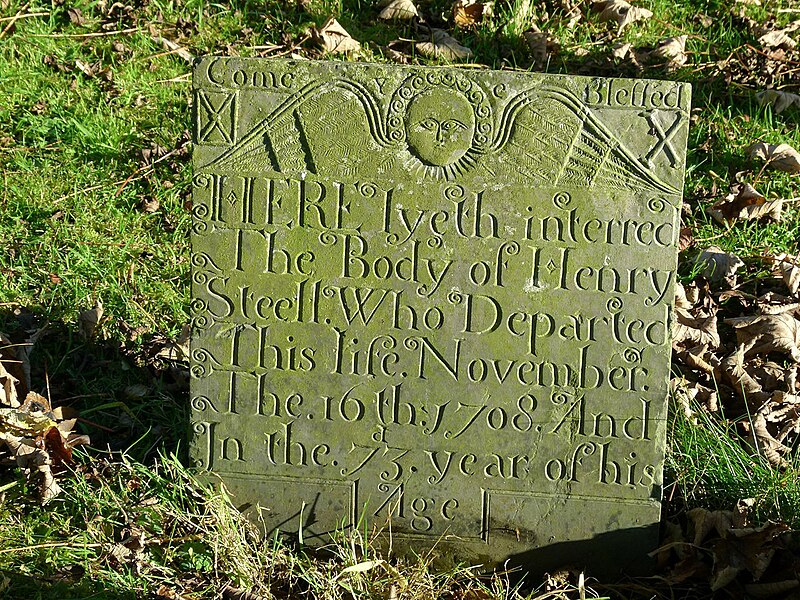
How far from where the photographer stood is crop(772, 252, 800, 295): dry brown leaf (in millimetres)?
4309

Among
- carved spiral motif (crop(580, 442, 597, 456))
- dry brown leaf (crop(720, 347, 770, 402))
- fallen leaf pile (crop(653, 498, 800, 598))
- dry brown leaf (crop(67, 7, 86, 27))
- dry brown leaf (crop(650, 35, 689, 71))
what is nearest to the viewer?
fallen leaf pile (crop(653, 498, 800, 598))

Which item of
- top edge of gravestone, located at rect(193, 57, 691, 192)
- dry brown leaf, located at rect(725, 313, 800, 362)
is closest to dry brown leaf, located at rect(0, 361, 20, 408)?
top edge of gravestone, located at rect(193, 57, 691, 192)

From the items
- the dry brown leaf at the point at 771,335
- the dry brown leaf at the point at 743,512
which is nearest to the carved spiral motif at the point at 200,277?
the dry brown leaf at the point at 743,512

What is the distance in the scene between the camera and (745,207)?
4676 millimetres

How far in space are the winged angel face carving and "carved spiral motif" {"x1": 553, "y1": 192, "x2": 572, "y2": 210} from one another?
0.12ft

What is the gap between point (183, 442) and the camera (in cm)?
368

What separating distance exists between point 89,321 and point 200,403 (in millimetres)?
1119

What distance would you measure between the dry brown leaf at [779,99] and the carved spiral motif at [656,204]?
244 centimetres

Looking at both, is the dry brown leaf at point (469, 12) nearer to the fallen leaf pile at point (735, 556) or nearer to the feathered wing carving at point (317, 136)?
the feathered wing carving at point (317, 136)

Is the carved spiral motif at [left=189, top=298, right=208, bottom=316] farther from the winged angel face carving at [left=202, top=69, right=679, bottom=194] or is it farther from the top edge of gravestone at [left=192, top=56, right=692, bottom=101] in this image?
the top edge of gravestone at [left=192, top=56, right=692, bottom=101]

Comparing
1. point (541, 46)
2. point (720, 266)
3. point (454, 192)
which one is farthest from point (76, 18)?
point (720, 266)

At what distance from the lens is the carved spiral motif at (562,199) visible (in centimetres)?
309

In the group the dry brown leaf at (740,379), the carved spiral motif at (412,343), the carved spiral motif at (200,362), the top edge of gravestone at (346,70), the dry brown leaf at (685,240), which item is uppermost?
the top edge of gravestone at (346,70)

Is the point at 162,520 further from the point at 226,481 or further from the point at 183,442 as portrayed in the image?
the point at 183,442
